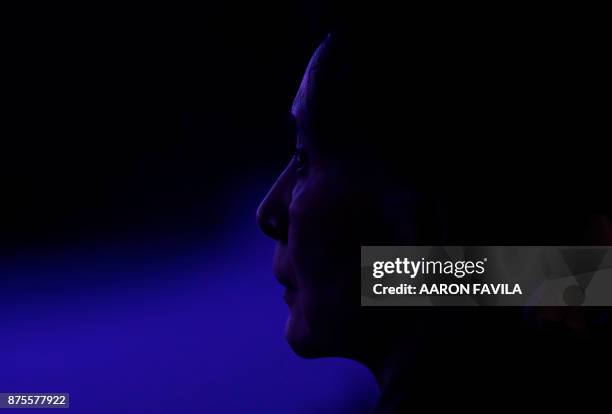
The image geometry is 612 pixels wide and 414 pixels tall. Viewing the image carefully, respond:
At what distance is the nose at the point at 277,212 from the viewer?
2.61ft

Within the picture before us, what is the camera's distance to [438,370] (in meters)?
0.67

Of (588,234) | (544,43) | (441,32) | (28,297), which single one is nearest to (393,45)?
(441,32)

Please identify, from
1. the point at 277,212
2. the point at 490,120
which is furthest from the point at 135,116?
the point at 490,120

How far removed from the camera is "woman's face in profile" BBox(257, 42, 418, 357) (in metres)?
0.71

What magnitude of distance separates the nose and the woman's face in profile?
0.04 feet

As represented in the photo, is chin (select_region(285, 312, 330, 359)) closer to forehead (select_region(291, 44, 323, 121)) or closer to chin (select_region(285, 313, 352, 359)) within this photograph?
chin (select_region(285, 313, 352, 359))

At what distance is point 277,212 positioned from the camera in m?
0.80

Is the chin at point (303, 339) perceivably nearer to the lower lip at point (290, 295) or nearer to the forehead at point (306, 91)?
the lower lip at point (290, 295)

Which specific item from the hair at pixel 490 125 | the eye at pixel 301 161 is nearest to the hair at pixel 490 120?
the hair at pixel 490 125

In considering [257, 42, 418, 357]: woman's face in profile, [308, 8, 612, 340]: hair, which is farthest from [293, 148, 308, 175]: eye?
[308, 8, 612, 340]: hair

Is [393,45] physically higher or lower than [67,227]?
lower

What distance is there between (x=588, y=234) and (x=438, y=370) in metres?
0.27

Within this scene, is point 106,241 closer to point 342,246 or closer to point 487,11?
point 342,246

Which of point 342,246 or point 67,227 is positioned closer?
point 342,246
